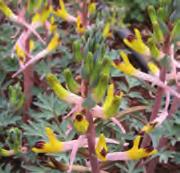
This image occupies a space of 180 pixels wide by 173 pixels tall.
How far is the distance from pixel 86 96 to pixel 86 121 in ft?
0.26

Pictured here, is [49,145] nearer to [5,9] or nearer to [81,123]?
[81,123]

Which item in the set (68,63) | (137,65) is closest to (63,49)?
(68,63)

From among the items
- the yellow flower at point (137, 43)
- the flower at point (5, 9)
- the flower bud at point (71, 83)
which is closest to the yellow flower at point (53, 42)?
the flower at point (5, 9)

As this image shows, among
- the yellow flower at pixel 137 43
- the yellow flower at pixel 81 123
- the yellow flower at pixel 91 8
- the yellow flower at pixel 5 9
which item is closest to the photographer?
the yellow flower at pixel 81 123

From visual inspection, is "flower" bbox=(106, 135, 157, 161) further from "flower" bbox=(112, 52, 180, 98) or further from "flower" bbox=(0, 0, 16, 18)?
"flower" bbox=(0, 0, 16, 18)

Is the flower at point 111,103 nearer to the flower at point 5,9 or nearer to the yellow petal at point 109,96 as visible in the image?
the yellow petal at point 109,96

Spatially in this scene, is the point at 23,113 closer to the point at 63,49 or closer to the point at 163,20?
the point at 63,49

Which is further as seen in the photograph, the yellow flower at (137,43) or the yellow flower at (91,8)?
the yellow flower at (91,8)

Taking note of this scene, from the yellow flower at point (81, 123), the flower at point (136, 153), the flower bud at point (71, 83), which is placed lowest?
the flower at point (136, 153)

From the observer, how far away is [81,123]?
1393 mm

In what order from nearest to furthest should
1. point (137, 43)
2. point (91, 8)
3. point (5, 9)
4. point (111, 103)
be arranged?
point (111, 103), point (137, 43), point (5, 9), point (91, 8)

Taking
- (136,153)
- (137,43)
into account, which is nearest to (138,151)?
(136,153)

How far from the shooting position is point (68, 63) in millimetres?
2496

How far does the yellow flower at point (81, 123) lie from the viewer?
137 centimetres
